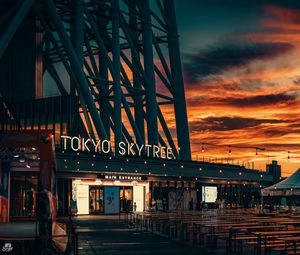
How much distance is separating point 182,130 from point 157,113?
225 inches

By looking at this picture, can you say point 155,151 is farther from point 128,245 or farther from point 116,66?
point 128,245

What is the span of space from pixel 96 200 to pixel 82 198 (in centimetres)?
198

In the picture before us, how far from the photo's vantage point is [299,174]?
4362 centimetres

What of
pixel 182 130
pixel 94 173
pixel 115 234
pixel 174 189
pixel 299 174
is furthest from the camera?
pixel 182 130

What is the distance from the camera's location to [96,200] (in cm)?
6619

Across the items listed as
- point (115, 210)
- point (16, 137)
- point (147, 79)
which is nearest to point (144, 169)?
point (115, 210)

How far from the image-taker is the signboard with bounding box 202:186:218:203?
268 feet

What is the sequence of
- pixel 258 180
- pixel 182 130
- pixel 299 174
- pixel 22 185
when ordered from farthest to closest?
pixel 182 130 → pixel 258 180 → pixel 22 185 → pixel 299 174

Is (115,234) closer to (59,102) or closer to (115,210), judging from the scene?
(115,210)

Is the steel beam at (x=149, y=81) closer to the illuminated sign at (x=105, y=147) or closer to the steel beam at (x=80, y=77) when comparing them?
the illuminated sign at (x=105, y=147)

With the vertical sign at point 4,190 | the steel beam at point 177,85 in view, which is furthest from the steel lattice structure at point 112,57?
the vertical sign at point 4,190

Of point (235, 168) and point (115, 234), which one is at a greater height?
point (235, 168)

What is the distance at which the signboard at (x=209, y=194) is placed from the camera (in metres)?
81.7

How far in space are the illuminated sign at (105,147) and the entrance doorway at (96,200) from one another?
4.77 m
